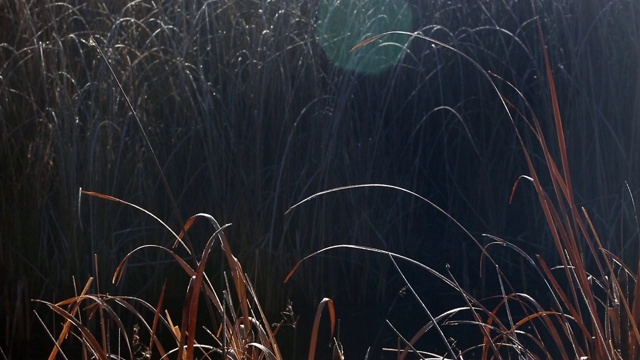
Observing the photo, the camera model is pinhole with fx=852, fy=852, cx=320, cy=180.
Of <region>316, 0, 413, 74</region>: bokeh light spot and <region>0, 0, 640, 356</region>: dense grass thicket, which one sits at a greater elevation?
<region>316, 0, 413, 74</region>: bokeh light spot

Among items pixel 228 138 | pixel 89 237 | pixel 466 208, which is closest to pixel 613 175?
pixel 466 208

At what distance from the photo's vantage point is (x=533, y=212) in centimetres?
304

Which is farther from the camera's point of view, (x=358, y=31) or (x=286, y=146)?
(x=358, y=31)

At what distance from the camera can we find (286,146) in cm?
277

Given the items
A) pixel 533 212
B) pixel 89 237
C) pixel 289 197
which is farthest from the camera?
pixel 533 212

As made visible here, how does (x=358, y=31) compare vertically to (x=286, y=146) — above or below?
above

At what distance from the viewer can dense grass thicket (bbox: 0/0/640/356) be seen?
2732mm

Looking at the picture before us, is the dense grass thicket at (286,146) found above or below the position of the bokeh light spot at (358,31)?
below

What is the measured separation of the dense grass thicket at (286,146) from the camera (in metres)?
2.73

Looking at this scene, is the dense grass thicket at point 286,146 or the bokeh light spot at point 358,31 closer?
the dense grass thicket at point 286,146

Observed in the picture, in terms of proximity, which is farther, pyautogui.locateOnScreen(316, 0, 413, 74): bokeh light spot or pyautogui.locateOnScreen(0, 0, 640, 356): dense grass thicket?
pyautogui.locateOnScreen(316, 0, 413, 74): bokeh light spot

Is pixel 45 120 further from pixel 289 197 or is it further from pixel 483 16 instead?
pixel 483 16

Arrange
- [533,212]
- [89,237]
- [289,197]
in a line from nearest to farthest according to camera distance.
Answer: [89,237]
[289,197]
[533,212]

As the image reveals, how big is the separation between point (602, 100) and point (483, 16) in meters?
0.55
